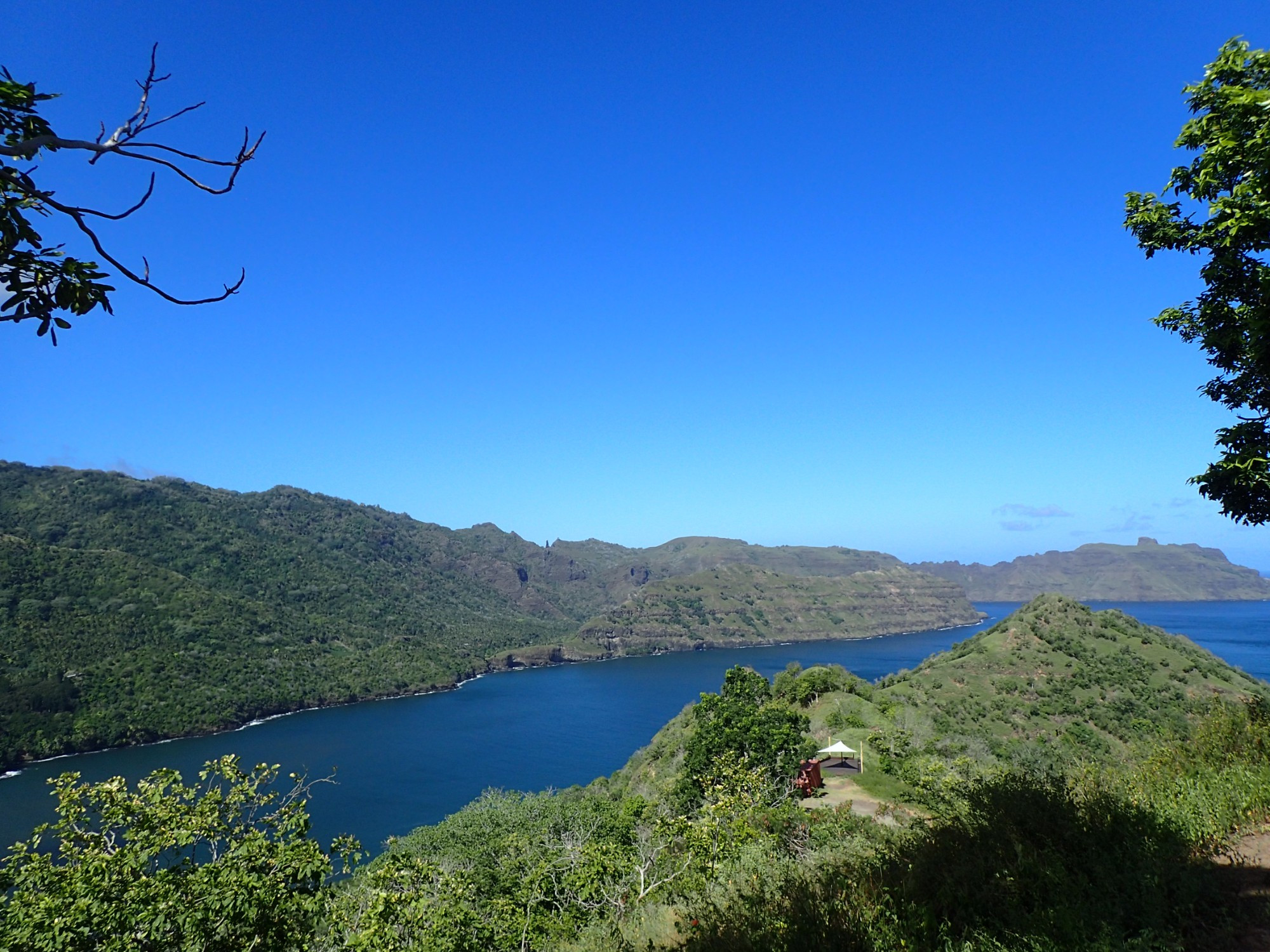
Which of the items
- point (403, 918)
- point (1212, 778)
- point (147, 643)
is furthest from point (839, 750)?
point (147, 643)

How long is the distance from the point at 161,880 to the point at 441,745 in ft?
356

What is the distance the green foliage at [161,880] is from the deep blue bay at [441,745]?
56.5 meters

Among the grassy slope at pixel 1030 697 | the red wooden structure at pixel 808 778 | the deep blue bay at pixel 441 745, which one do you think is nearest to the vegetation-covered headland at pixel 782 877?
the red wooden structure at pixel 808 778

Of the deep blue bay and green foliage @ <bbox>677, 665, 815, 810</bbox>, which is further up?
green foliage @ <bbox>677, 665, 815, 810</bbox>

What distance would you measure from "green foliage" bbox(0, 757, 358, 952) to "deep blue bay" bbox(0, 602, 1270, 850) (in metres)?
56.5

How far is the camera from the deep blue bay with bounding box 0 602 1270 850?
77000 mm

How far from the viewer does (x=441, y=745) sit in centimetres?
10469

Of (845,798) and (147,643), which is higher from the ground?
(147,643)

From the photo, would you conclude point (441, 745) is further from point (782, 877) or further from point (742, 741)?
point (782, 877)

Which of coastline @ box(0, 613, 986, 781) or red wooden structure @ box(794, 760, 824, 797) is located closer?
red wooden structure @ box(794, 760, 824, 797)

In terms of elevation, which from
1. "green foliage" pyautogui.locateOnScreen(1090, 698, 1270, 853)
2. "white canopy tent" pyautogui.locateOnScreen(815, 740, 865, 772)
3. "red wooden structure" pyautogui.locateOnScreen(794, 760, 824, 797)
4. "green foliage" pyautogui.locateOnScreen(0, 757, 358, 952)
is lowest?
"white canopy tent" pyautogui.locateOnScreen(815, 740, 865, 772)

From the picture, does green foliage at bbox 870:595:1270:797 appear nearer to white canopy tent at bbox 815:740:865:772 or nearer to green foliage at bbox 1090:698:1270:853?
white canopy tent at bbox 815:740:865:772

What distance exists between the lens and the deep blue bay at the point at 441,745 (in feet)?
253

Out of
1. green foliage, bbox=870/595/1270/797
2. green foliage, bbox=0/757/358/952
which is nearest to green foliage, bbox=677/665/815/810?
green foliage, bbox=870/595/1270/797
